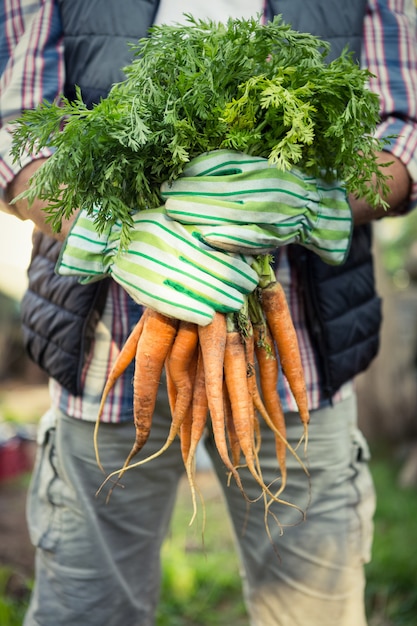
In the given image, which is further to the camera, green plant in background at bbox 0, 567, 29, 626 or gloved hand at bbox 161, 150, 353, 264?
green plant in background at bbox 0, 567, 29, 626

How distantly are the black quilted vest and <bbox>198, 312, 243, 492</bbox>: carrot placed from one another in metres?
0.39

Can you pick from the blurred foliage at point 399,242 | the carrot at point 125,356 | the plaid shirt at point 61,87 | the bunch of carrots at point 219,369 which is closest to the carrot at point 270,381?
the bunch of carrots at point 219,369

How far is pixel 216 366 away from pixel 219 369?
0.01 meters

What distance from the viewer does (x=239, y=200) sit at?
1261 mm

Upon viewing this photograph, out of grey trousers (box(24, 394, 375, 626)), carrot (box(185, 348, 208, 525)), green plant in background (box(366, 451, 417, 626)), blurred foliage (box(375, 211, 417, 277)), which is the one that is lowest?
blurred foliage (box(375, 211, 417, 277))

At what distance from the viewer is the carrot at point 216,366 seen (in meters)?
1.28

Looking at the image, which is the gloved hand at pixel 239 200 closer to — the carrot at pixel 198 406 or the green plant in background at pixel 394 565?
the carrot at pixel 198 406

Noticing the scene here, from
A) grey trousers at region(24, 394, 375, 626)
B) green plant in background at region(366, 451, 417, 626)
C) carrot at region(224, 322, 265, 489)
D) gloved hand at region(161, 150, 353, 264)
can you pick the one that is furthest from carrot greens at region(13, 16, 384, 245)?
green plant in background at region(366, 451, 417, 626)

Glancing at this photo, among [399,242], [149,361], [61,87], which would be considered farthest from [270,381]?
[399,242]

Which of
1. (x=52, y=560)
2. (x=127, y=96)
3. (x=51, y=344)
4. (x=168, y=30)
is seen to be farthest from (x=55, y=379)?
(x=168, y=30)

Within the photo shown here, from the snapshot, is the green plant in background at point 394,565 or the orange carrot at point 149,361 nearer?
the orange carrot at point 149,361

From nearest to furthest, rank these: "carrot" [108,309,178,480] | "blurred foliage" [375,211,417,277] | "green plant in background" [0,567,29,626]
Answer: "carrot" [108,309,178,480], "green plant in background" [0,567,29,626], "blurred foliage" [375,211,417,277]

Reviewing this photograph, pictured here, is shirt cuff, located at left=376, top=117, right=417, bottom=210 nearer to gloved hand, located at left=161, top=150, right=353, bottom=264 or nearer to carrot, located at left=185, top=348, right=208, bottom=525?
gloved hand, located at left=161, top=150, right=353, bottom=264

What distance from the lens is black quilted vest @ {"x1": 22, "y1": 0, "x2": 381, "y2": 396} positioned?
5.10 feet
